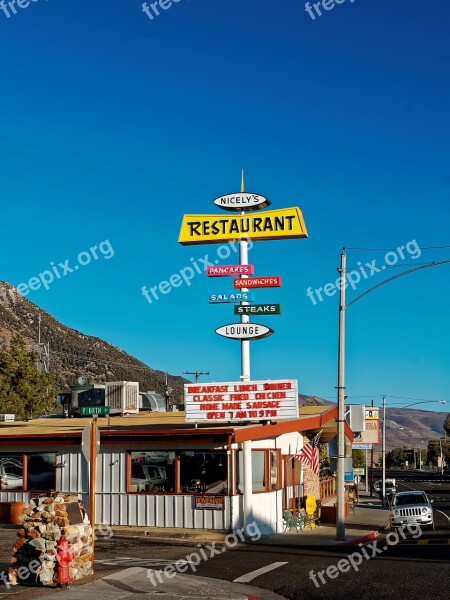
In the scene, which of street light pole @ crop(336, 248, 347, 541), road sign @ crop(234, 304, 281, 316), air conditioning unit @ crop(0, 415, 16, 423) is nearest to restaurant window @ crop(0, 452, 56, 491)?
road sign @ crop(234, 304, 281, 316)

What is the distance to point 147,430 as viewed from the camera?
1069 inches

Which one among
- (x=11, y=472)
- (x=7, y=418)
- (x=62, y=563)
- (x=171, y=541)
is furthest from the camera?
(x=7, y=418)

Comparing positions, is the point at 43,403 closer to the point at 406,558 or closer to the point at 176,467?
the point at 176,467

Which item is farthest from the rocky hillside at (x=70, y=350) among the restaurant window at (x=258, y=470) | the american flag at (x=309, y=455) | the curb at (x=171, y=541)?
the curb at (x=171, y=541)

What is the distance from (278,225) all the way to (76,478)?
11.3 meters

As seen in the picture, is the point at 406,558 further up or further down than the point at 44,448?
further down

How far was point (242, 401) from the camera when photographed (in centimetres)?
2723

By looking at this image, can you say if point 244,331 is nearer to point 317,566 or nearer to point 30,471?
point 30,471

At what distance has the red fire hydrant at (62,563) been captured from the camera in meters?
15.9

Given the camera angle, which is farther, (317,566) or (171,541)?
(171,541)

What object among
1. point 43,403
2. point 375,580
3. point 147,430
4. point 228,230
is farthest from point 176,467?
point 43,403

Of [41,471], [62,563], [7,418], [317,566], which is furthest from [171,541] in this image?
[7,418]

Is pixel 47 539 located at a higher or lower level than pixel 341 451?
lower

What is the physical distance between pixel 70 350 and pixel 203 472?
107 m
